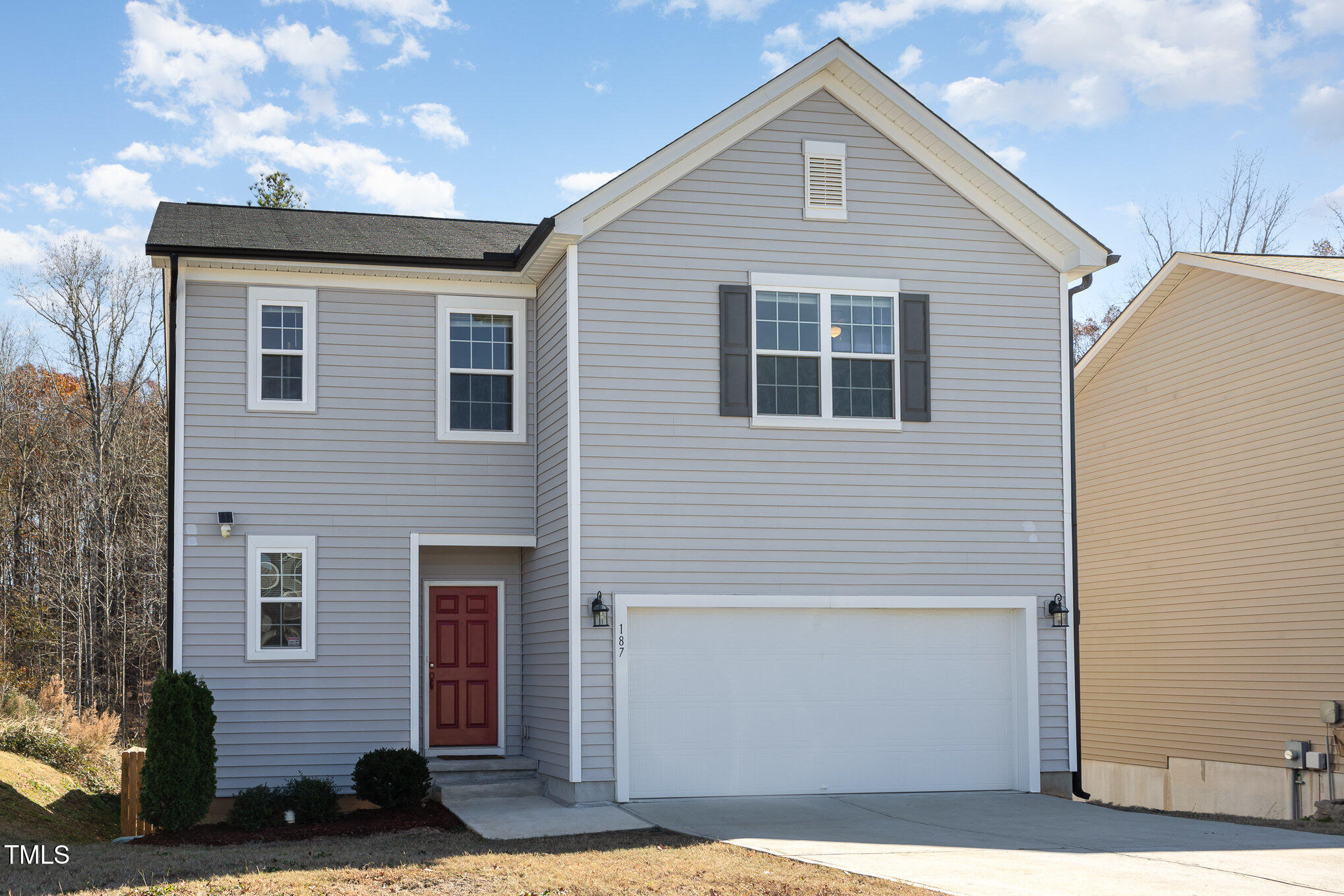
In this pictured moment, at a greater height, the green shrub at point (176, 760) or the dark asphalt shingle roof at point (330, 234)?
the dark asphalt shingle roof at point (330, 234)

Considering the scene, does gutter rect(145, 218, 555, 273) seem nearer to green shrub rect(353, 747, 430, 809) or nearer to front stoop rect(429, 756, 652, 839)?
green shrub rect(353, 747, 430, 809)

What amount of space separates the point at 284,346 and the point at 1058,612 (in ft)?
Result: 28.5

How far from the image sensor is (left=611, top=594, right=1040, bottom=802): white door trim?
1159 centimetres

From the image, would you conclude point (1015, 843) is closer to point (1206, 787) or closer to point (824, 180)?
point (824, 180)

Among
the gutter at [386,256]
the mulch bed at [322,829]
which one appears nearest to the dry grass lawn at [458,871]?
the mulch bed at [322,829]

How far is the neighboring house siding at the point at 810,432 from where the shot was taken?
11906 millimetres

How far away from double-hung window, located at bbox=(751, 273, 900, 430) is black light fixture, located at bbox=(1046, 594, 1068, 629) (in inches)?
98.2

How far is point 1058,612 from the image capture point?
12594 mm

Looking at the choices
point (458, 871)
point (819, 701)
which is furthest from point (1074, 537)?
point (458, 871)

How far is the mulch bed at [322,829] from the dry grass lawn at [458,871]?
64 centimetres

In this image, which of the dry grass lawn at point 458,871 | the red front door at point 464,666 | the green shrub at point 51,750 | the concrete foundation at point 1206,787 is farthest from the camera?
the concrete foundation at point 1206,787

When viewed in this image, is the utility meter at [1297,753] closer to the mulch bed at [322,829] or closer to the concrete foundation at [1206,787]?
the concrete foundation at [1206,787]

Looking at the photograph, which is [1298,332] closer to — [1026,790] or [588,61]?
[1026,790]

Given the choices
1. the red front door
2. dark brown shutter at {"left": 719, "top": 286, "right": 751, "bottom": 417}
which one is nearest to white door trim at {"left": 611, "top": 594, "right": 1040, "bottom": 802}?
dark brown shutter at {"left": 719, "top": 286, "right": 751, "bottom": 417}
